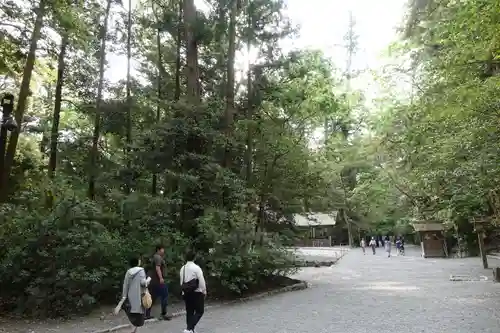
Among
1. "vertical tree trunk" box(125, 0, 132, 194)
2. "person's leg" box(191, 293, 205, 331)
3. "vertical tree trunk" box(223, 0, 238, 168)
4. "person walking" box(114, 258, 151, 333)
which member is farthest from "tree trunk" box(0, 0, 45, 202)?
"person's leg" box(191, 293, 205, 331)

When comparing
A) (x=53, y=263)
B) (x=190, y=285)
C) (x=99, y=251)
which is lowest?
(x=190, y=285)

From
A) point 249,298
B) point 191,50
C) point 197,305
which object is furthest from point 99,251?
point 191,50

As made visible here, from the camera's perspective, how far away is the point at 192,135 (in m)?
13.7

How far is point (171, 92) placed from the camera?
19312 millimetres

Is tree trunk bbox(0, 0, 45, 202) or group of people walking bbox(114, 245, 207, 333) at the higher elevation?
tree trunk bbox(0, 0, 45, 202)

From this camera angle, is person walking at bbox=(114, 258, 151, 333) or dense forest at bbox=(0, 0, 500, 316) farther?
dense forest at bbox=(0, 0, 500, 316)

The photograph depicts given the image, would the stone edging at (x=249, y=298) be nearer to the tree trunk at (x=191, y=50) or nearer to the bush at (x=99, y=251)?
the bush at (x=99, y=251)

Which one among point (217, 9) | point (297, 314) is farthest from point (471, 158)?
point (217, 9)

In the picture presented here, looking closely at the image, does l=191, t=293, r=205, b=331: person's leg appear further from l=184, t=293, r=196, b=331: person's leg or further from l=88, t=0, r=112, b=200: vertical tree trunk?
l=88, t=0, r=112, b=200: vertical tree trunk

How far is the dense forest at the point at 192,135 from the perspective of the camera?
10.1m

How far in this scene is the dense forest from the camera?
1006 cm

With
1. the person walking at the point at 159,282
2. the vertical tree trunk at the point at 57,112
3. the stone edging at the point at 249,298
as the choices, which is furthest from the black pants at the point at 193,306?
the vertical tree trunk at the point at 57,112

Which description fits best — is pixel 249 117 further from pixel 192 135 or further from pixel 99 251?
pixel 99 251

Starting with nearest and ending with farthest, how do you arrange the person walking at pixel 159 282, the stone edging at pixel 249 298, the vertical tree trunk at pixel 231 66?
the stone edging at pixel 249 298 < the person walking at pixel 159 282 < the vertical tree trunk at pixel 231 66
